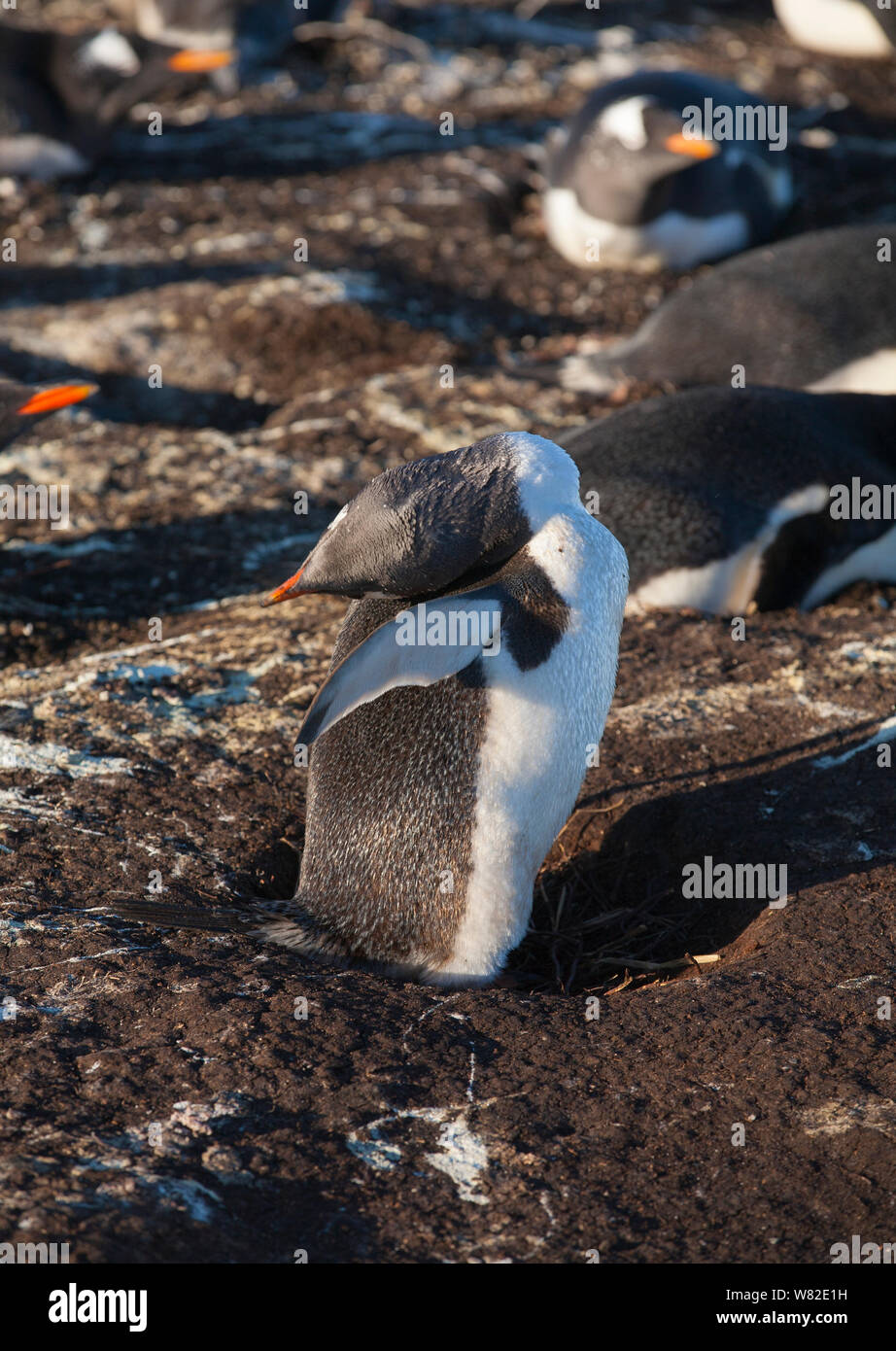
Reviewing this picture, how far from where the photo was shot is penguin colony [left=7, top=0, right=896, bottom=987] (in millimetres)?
2857

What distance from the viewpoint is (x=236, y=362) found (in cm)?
640

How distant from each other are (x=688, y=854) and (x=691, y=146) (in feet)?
16.7

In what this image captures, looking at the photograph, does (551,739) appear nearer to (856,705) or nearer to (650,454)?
(856,705)

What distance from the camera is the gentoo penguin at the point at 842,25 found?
9.09m

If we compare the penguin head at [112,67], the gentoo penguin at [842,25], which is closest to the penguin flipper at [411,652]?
the penguin head at [112,67]

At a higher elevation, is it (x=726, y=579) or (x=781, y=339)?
(x=781, y=339)

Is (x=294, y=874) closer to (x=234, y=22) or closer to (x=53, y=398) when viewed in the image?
(x=53, y=398)

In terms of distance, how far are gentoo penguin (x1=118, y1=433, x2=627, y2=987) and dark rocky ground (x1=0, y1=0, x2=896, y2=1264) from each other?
0.19m

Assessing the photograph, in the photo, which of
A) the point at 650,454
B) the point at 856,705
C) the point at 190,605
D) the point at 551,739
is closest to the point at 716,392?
the point at 650,454

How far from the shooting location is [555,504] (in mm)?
2902


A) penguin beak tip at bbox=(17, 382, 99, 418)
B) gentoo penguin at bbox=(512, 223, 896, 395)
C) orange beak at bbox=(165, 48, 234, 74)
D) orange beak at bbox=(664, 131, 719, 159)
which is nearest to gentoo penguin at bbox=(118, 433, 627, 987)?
penguin beak tip at bbox=(17, 382, 99, 418)

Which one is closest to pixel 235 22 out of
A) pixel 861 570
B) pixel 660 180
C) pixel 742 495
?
pixel 660 180

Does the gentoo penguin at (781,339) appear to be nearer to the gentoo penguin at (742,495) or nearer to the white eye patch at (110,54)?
the gentoo penguin at (742,495)

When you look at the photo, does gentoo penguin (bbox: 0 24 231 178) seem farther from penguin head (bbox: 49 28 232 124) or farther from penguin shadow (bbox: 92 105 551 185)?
penguin shadow (bbox: 92 105 551 185)
